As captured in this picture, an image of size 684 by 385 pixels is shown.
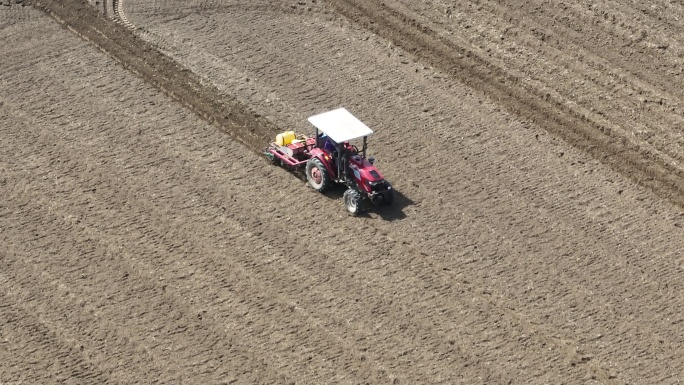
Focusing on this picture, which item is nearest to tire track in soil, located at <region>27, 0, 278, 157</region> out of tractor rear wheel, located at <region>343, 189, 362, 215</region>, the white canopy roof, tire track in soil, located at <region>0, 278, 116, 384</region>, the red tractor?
the red tractor

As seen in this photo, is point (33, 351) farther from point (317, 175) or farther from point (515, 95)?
point (515, 95)

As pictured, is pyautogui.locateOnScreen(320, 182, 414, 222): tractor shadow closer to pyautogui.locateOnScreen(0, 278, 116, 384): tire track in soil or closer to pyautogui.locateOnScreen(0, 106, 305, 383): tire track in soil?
pyautogui.locateOnScreen(0, 106, 305, 383): tire track in soil

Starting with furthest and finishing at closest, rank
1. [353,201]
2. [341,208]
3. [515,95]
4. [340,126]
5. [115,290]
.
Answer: [515,95]
[341,208]
[340,126]
[353,201]
[115,290]

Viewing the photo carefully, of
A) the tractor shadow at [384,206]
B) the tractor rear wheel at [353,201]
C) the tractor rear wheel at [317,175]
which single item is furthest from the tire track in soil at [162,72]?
the tractor rear wheel at [353,201]

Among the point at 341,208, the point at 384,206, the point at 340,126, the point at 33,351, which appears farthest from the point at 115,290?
the point at 384,206

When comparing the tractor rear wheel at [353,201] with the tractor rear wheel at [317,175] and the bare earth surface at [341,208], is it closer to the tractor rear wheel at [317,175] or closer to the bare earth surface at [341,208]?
the bare earth surface at [341,208]

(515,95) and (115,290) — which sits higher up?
(515,95)

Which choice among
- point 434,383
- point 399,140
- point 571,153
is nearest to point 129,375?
point 434,383
